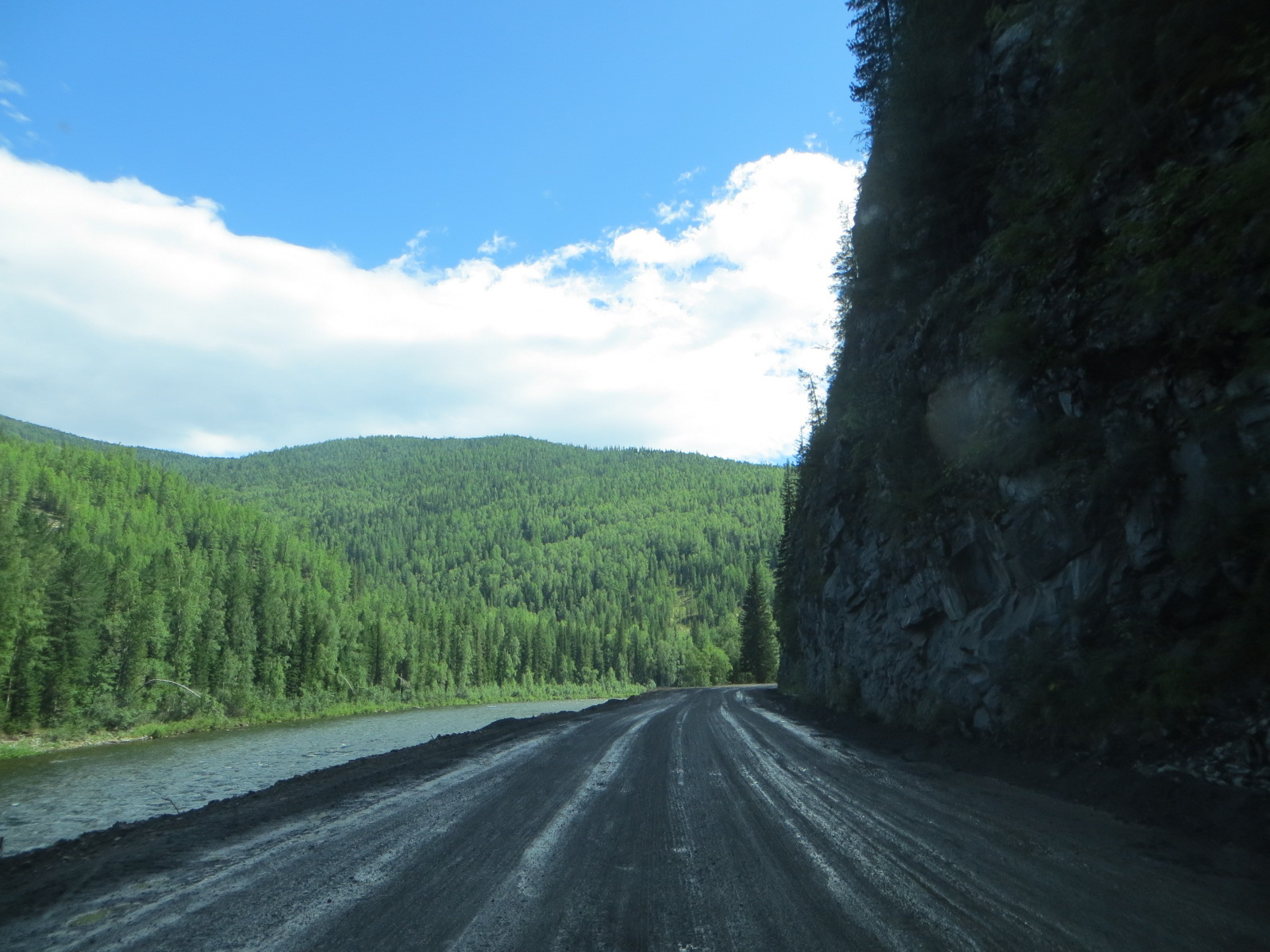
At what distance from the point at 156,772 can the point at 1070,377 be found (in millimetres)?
27969

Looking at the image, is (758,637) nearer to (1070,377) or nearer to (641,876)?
(1070,377)

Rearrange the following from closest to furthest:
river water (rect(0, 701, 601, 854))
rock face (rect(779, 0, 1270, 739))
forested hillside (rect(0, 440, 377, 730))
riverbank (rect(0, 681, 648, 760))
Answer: rock face (rect(779, 0, 1270, 739))
river water (rect(0, 701, 601, 854))
riverbank (rect(0, 681, 648, 760))
forested hillside (rect(0, 440, 377, 730))

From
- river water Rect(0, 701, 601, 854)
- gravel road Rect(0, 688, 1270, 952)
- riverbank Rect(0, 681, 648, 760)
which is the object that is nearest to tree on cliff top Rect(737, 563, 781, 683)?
riverbank Rect(0, 681, 648, 760)

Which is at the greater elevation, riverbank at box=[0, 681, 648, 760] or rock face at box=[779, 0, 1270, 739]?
rock face at box=[779, 0, 1270, 739]

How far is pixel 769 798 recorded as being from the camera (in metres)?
8.55

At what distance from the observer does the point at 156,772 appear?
22.1m

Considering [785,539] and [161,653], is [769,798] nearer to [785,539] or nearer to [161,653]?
[785,539]

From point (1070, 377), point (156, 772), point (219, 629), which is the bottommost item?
point (156, 772)

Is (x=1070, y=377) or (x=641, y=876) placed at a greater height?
(x=1070, y=377)

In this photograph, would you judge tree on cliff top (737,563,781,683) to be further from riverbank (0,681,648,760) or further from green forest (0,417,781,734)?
riverbank (0,681,648,760)

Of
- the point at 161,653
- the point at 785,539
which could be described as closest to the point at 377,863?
the point at 785,539

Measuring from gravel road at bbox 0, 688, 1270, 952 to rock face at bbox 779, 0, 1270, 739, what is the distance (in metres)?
2.57

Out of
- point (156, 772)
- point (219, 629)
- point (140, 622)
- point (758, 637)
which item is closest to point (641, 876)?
point (156, 772)

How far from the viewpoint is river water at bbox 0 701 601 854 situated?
1352 centimetres
